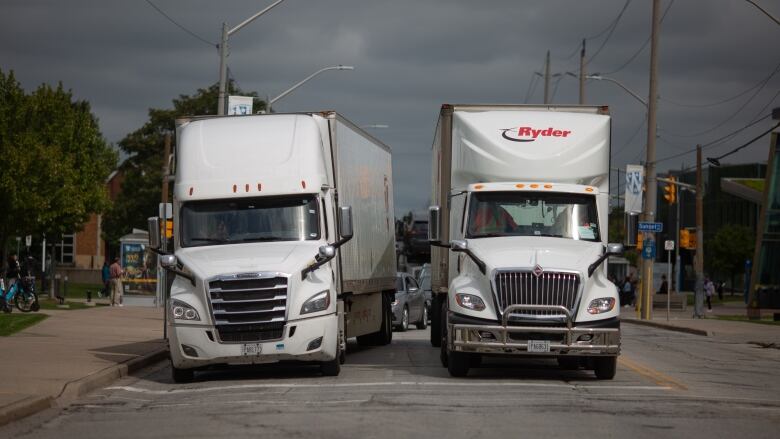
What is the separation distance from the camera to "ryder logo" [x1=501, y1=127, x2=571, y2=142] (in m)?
18.0

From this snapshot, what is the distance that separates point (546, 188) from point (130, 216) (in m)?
61.8

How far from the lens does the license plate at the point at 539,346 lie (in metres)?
15.6

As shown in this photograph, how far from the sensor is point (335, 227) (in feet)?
59.2

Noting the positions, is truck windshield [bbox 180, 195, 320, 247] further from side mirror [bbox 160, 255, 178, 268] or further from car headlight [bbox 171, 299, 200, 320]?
car headlight [bbox 171, 299, 200, 320]

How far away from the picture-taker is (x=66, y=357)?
19.6 meters

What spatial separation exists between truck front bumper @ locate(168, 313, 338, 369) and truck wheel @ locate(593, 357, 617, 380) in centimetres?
369

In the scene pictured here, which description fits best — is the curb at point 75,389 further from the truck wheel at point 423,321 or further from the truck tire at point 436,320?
the truck wheel at point 423,321

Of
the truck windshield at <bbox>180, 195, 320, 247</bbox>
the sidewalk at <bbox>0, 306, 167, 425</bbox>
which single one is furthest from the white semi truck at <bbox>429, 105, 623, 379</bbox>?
the sidewalk at <bbox>0, 306, 167, 425</bbox>

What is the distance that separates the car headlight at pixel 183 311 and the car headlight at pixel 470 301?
11.5 feet

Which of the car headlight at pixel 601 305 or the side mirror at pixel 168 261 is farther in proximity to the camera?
the side mirror at pixel 168 261

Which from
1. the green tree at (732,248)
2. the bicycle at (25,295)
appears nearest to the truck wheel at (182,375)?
the bicycle at (25,295)

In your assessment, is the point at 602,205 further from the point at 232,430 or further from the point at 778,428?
the point at 232,430

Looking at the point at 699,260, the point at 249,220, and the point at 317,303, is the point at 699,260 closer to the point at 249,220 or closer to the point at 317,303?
the point at 249,220

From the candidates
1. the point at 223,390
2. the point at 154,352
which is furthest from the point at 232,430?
the point at 154,352
